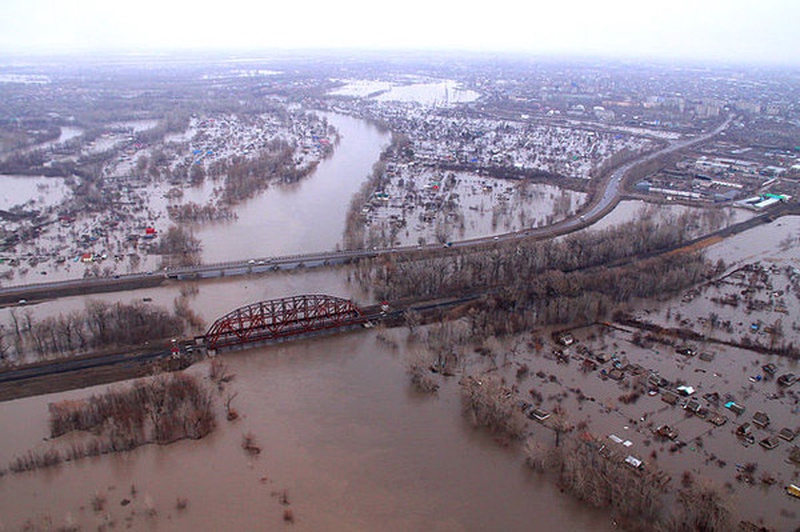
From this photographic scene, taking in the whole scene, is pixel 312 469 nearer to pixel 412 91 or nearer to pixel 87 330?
pixel 87 330

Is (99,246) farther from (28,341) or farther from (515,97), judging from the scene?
(515,97)

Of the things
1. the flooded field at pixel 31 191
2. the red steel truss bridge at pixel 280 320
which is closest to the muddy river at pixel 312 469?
the red steel truss bridge at pixel 280 320

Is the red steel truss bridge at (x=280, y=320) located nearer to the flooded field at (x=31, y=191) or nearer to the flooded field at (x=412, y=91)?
the flooded field at (x=31, y=191)

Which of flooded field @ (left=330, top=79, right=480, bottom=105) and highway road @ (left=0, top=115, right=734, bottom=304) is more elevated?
flooded field @ (left=330, top=79, right=480, bottom=105)

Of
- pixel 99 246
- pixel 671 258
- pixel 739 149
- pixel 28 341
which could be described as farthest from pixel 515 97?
pixel 28 341

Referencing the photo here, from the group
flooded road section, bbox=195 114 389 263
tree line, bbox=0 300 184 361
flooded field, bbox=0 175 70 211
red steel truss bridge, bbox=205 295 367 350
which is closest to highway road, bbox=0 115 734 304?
flooded road section, bbox=195 114 389 263

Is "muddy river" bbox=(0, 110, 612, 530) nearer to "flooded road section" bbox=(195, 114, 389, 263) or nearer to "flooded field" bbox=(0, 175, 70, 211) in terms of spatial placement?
"flooded road section" bbox=(195, 114, 389, 263)

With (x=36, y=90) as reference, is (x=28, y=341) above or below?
below
